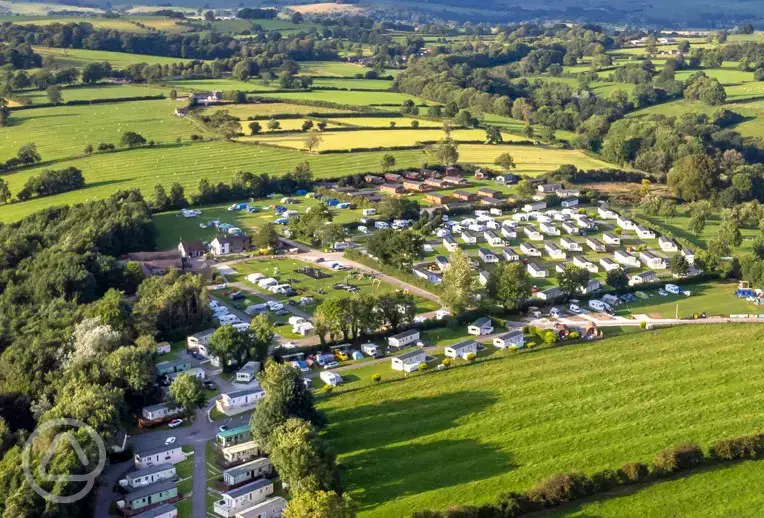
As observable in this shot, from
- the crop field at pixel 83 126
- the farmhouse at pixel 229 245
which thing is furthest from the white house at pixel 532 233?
the crop field at pixel 83 126

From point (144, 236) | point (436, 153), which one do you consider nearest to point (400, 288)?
point (144, 236)

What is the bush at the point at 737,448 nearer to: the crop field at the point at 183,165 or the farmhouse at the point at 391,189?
the farmhouse at the point at 391,189

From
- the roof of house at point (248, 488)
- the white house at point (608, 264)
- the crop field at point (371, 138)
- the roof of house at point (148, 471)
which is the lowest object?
the roof of house at point (148, 471)

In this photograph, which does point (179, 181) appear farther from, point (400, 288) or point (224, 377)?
point (224, 377)

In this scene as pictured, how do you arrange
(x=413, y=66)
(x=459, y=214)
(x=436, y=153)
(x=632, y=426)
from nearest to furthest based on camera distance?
(x=632, y=426) < (x=459, y=214) < (x=436, y=153) < (x=413, y=66)

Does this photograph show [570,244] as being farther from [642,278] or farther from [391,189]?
[391,189]

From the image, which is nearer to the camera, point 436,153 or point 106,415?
point 106,415
